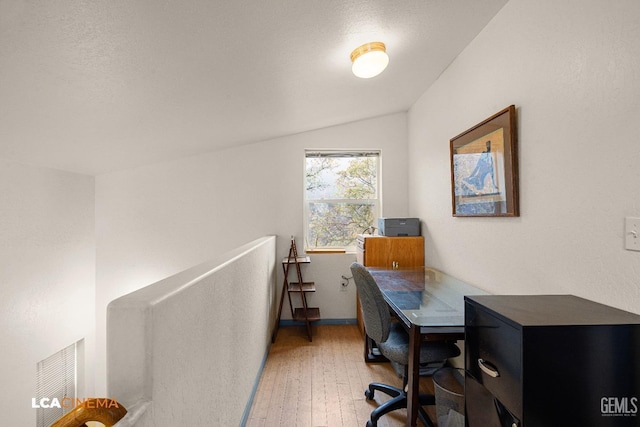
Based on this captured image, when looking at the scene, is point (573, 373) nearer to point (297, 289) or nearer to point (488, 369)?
point (488, 369)

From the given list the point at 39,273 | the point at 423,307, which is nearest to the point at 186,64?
the point at 423,307

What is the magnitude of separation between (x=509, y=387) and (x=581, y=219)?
2.67 feet

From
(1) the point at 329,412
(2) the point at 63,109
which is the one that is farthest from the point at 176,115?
(1) the point at 329,412

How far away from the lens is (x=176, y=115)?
2227 millimetres

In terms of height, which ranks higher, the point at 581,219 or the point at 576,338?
the point at 581,219

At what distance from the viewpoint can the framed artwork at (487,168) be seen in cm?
167

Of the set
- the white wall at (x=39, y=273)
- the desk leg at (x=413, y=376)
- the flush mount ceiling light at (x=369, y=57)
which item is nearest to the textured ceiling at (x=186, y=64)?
the flush mount ceiling light at (x=369, y=57)

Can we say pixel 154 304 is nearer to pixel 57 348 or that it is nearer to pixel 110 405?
pixel 110 405

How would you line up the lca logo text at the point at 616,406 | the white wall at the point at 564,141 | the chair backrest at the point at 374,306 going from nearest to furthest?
the lca logo text at the point at 616,406, the white wall at the point at 564,141, the chair backrest at the point at 374,306

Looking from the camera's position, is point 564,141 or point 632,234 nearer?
point 632,234

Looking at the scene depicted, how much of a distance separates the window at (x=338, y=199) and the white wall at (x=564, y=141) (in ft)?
5.23

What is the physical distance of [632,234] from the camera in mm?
1042

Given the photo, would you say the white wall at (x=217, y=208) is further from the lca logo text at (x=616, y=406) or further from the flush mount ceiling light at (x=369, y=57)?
the lca logo text at (x=616, y=406)

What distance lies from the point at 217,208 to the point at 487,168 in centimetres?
285
